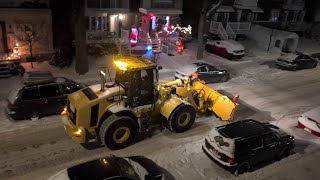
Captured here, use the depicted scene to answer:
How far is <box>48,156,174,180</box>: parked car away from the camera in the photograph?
880 centimetres

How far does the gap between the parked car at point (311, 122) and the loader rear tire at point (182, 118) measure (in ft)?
17.3

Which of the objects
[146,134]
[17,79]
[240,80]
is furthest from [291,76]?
[17,79]

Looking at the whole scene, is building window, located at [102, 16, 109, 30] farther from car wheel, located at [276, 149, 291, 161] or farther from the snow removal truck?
car wheel, located at [276, 149, 291, 161]

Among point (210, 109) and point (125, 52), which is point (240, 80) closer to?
point (210, 109)

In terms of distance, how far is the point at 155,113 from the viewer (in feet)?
45.1

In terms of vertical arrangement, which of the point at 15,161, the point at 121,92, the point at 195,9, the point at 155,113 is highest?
the point at 195,9

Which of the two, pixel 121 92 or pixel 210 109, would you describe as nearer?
pixel 121 92

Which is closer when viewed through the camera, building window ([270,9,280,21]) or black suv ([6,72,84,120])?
black suv ([6,72,84,120])

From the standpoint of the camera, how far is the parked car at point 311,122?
14525 millimetres

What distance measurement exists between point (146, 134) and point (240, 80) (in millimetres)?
10414

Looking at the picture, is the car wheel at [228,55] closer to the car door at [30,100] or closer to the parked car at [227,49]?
the parked car at [227,49]

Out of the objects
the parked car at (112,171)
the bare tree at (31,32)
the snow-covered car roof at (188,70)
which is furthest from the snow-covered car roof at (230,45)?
the parked car at (112,171)

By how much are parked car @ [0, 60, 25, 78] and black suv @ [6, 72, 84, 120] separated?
4.85 meters

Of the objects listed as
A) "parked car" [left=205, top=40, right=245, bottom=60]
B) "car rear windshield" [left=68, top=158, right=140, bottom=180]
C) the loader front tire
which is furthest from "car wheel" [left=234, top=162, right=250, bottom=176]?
"parked car" [left=205, top=40, right=245, bottom=60]
